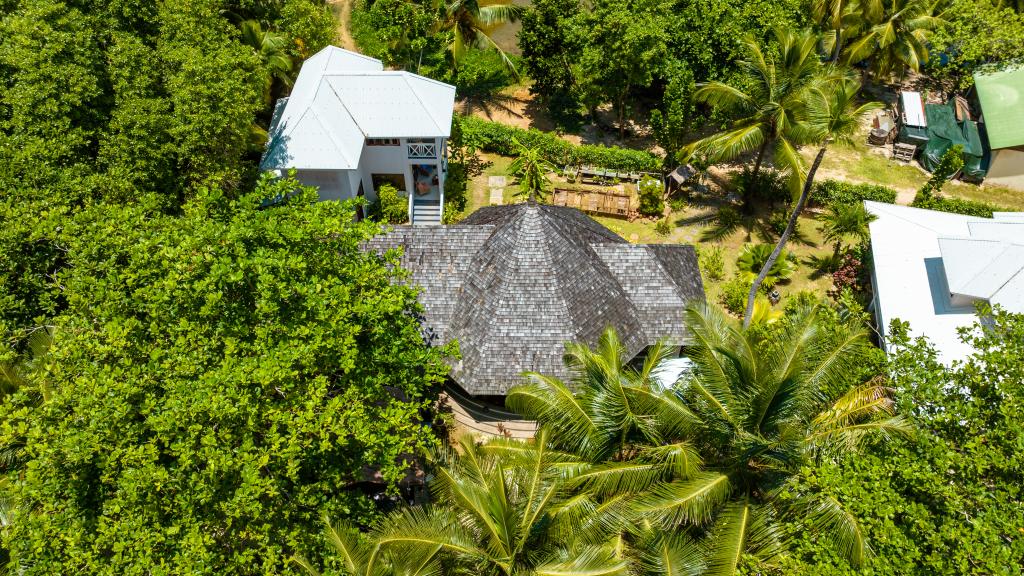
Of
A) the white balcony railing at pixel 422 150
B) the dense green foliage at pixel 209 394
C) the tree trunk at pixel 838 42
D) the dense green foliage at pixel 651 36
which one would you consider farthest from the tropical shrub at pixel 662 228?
the dense green foliage at pixel 209 394

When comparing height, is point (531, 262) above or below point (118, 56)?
below

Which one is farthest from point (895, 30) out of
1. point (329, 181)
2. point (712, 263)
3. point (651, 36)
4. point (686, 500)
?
point (686, 500)

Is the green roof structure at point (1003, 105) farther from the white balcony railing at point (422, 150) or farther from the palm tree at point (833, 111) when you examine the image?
the white balcony railing at point (422, 150)

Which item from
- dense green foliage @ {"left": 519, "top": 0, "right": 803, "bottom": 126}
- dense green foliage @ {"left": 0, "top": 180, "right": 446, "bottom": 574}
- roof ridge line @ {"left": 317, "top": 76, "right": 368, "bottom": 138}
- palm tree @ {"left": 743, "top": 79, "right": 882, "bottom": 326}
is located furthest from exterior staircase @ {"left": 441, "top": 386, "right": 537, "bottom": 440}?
dense green foliage @ {"left": 519, "top": 0, "right": 803, "bottom": 126}

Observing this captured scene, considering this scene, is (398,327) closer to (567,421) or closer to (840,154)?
(567,421)

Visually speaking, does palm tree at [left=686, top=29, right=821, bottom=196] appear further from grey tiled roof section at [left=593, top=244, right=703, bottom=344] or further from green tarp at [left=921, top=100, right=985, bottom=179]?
green tarp at [left=921, top=100, right=985, bottom=179]

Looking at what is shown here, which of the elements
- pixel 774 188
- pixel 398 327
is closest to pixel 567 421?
pixel 398 327

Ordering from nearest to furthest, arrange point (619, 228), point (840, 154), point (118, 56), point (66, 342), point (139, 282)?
point (66, 342) → point (139, 282) → point (118, 56) → point (619, 228) → point (840, 154)
